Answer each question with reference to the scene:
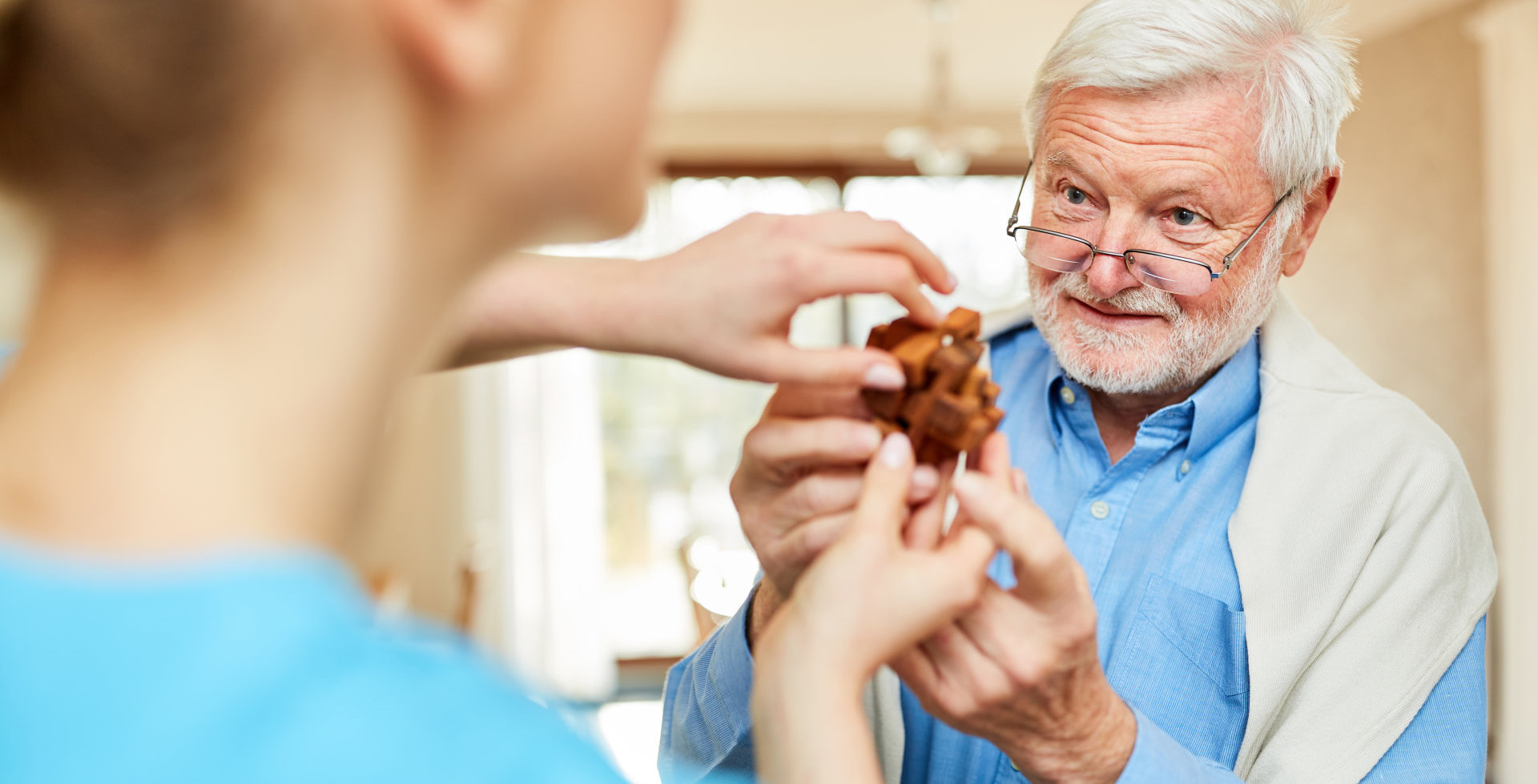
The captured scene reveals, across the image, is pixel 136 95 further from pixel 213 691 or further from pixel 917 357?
pixel 917 357

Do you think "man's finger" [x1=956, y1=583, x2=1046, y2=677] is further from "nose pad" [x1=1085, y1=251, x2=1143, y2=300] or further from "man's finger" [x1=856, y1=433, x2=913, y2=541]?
"nose pad" [x1=1085, y1=251, x2=1143, y2=300]

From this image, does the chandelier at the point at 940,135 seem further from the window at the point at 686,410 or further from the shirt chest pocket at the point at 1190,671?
the shirt chest pocket at the point at 1190,671

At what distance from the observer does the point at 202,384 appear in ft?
1.53

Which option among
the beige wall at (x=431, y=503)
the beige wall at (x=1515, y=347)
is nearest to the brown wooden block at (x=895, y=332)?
the beige wall at (x=1515, y=347)

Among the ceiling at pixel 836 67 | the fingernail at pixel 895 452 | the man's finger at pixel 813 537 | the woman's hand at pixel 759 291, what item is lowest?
the man's finger at pixel 813 537

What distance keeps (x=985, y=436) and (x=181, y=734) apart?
0.64 meters

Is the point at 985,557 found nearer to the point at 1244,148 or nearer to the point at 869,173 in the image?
the point at 1244,148

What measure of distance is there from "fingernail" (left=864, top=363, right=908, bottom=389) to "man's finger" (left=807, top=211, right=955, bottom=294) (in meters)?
0.09

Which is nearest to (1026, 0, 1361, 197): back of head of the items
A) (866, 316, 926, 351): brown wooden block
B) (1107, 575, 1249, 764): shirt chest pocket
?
(1107, 575, 1249, 764): shirt chest pocket

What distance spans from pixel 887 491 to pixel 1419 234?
509 cm

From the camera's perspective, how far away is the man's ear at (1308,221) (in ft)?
5.16

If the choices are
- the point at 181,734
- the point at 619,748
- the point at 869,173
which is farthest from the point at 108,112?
the point at 869,173

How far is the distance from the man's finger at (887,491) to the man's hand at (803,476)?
0.03m

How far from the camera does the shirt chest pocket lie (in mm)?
1304
